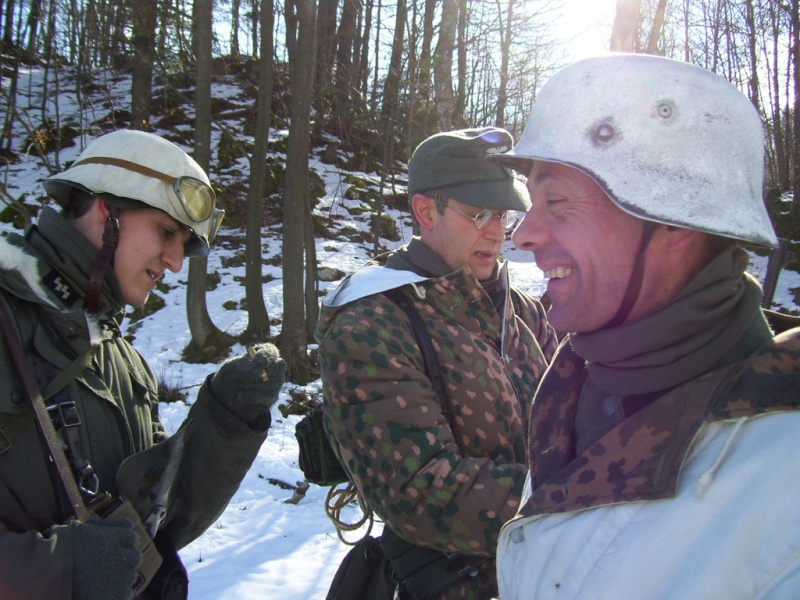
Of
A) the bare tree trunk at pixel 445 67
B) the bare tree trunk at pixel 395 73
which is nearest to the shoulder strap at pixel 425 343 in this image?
the bare tree trunk at pixel 445 67

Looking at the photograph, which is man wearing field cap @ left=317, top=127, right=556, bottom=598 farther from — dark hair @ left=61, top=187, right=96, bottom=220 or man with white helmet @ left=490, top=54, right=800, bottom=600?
dark hair @ left=61, top=187, right=96, bottom=220

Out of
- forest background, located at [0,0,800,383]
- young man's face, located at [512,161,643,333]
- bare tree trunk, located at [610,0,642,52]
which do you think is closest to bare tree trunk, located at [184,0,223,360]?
forest background, located at [0,0,800,383]

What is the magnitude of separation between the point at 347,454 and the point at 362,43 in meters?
19.6

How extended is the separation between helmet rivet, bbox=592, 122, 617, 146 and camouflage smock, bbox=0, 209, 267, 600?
62.0 inches

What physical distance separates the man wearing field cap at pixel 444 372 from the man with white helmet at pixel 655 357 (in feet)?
1.35

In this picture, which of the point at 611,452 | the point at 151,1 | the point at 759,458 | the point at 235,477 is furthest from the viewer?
the point at 151,1

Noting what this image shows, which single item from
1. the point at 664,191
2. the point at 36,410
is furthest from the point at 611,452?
the point at 36,410

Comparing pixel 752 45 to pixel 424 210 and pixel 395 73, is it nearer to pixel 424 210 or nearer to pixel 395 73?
pixel 395 73

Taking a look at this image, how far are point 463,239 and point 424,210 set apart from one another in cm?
21

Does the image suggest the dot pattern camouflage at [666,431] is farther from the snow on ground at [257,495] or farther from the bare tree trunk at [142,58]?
the bare tree trunk at [142,58]

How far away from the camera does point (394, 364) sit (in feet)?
5.95

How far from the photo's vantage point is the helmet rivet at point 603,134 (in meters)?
1.21

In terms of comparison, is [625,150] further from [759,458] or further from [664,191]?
[759,458]

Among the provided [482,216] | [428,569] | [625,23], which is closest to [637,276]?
[482,216]
